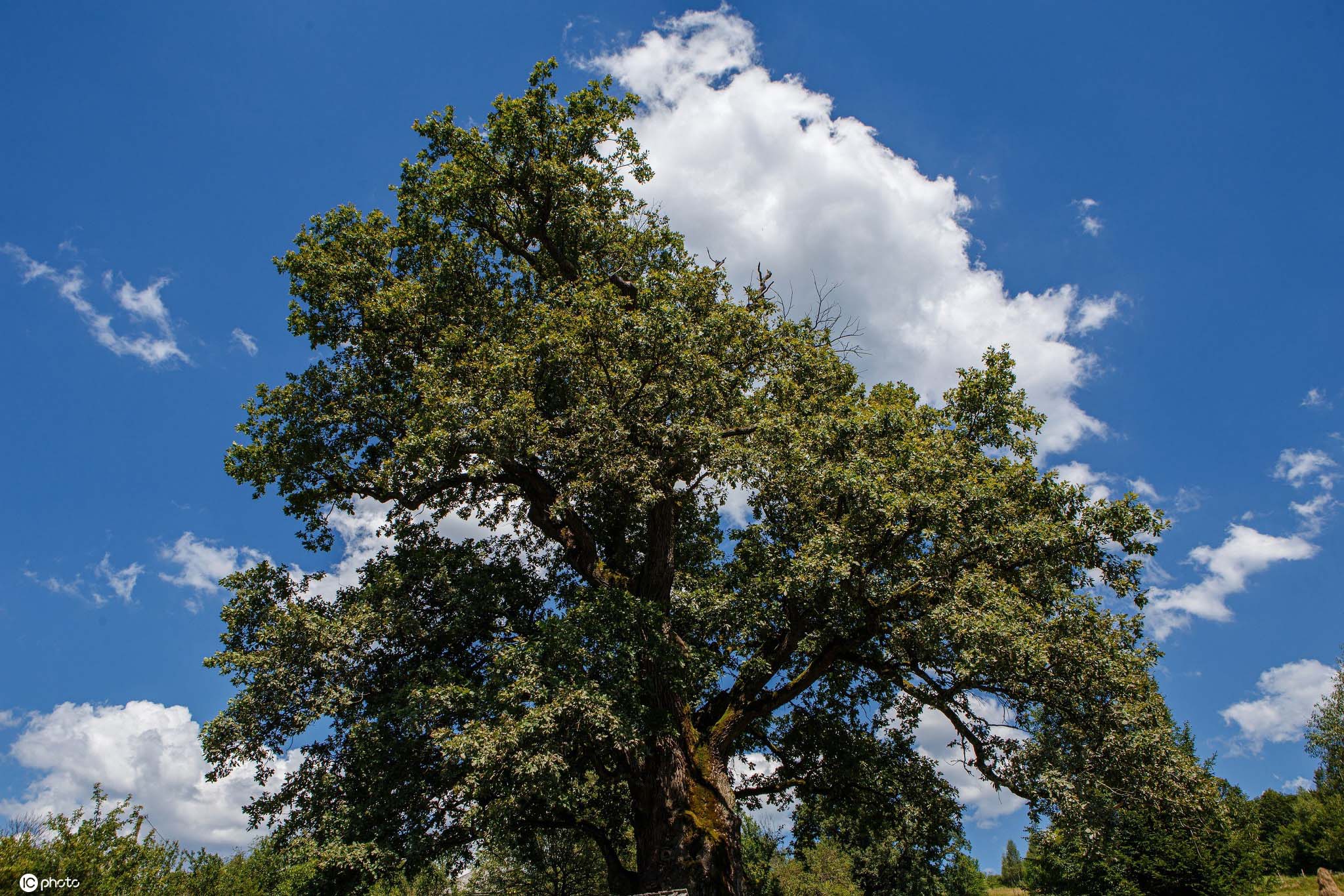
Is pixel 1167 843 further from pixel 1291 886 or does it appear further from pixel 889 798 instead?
pixel 1291 886

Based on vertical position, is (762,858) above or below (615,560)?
below

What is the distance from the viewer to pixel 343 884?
1288cm

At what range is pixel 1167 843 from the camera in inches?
845

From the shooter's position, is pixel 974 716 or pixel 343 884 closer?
pixel 343 884

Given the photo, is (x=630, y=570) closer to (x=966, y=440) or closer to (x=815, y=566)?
(x=815, y=566)

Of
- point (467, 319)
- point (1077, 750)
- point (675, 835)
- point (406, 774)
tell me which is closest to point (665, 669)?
point (675, 835)

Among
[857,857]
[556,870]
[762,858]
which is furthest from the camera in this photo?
Answer: [857,857]

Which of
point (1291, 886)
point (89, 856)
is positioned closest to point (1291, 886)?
point (1291, 886)

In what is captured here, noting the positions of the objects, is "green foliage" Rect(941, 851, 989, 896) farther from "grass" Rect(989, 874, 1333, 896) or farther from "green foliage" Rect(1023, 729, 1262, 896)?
"grass" Rect(989, 874, 1333, 896)

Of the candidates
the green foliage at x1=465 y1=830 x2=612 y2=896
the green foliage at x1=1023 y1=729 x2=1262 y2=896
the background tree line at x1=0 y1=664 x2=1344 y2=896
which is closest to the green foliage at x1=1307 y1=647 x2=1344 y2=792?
the background tree line at x1=0 y1=664 x2=1344 y2=896

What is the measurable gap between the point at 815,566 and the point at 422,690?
24.3 ft

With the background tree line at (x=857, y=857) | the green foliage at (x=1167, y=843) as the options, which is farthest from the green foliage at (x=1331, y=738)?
the green foliage at (x=1167, y=843)

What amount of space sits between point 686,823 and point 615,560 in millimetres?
6031

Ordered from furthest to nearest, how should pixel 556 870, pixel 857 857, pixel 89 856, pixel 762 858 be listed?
pixel 857 857, pixel 762 858, pixel 556 870, pixel 89 856
